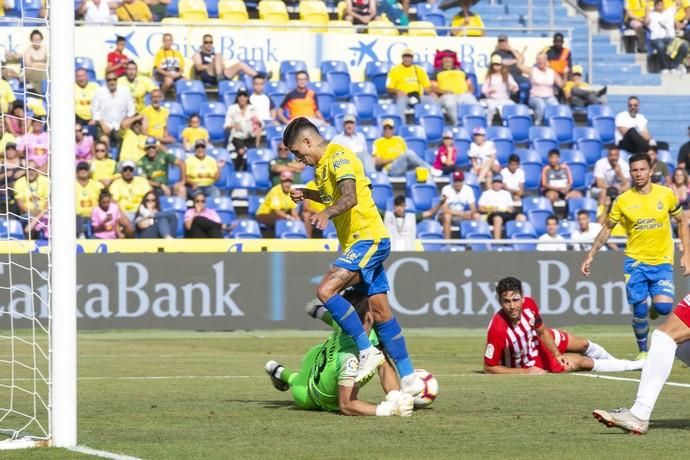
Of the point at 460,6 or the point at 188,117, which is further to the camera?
the point at 460,6

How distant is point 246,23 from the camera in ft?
90.6

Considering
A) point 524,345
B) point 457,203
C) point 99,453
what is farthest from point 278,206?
point 99,453

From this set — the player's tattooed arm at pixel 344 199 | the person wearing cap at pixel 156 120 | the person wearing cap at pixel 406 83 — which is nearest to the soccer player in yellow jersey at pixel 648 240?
the player's tattooed arm at pixel 344 199

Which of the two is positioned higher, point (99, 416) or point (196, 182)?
point (196, 182)

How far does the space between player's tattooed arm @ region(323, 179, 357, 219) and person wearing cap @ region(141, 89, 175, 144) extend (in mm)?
15329

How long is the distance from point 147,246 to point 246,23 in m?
7.16

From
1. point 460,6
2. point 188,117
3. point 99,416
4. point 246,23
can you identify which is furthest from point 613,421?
point 460,6

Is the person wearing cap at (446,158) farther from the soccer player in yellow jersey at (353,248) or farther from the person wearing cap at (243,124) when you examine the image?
the soccer player in yellow jersey at (353,248)

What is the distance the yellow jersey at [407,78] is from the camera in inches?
1084

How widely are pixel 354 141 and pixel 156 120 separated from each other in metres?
3.52

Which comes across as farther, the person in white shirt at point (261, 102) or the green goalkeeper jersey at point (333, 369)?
the person in white shirt at point (261, 102)

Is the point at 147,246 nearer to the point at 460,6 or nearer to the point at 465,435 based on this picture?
the point at 460,6

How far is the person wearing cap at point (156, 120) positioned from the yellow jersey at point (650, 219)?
11.0m

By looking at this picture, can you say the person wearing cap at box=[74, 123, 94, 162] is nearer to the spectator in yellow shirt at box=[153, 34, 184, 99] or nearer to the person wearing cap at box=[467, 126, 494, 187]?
the spectator in yellow shirt at box=[153, 34, 184, 99]
